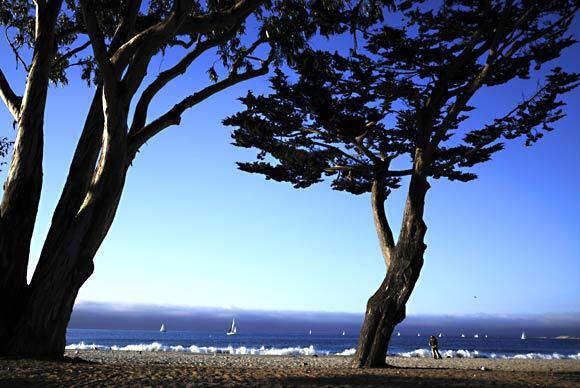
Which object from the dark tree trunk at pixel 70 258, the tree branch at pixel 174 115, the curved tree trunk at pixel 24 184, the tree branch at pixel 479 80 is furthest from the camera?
the tree branch at pixel 479 80

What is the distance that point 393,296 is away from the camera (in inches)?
419

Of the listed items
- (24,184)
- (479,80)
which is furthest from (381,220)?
(24,184)

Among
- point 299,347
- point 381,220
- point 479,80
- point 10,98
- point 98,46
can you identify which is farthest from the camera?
point 299,347

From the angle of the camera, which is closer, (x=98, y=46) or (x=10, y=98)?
(x=98, y=46)

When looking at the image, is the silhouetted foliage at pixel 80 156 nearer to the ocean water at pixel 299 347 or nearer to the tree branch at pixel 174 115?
the tree branch at pixel 174 115

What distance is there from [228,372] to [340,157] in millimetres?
7038

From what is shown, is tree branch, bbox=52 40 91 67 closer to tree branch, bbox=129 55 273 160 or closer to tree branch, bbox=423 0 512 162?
tree branch, bbox=129 55 273 160

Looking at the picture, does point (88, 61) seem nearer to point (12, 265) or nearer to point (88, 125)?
point (88, 125)

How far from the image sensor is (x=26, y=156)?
9.55 metres

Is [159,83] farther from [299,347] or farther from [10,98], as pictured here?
[299,347]

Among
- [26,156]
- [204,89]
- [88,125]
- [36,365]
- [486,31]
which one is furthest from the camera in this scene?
[486,31]

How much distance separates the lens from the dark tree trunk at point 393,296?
1055cm

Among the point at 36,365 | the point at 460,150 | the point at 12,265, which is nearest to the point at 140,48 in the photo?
the point at 12,265

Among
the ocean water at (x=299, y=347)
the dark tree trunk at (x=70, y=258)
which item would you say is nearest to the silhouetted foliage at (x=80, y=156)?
the dark tree trunk at (x=70, y=258)
